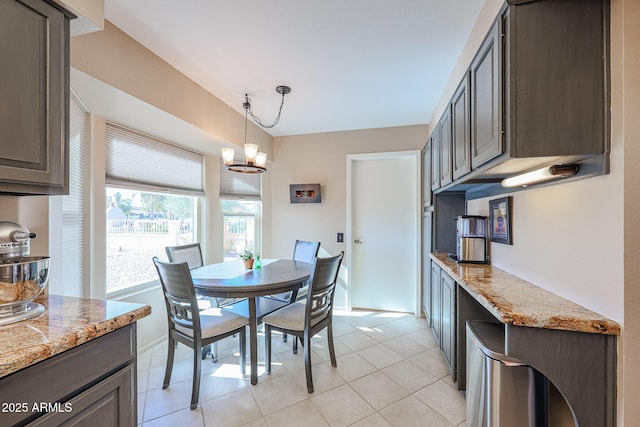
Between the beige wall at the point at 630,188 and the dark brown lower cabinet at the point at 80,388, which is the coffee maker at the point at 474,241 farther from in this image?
the dark brown lower cabinet at the point at 80,388

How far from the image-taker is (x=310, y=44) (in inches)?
78.5

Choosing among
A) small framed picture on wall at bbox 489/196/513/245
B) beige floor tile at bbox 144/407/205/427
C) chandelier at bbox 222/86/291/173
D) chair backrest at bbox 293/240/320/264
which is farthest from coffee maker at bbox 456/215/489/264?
beige floor tile at bbox 144/407/205/427

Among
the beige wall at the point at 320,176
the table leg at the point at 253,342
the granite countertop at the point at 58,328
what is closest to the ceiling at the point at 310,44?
the beige wall at the point at 320,176

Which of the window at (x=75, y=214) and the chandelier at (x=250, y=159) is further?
the chandelier at (x=250, y=159)

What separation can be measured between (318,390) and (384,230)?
2.25 metres

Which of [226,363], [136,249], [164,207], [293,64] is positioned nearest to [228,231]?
[164,207]

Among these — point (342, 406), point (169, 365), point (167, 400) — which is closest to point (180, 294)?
point (169, 365)

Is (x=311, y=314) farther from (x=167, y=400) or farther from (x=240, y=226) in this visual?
(x=240, y=226)

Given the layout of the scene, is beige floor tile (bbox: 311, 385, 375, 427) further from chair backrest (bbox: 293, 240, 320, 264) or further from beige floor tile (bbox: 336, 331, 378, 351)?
chair backrest (bbox: 293, 240, 320, 264)

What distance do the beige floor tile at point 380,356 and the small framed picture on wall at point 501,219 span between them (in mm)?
1352

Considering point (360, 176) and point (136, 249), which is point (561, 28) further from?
point (136, 249)

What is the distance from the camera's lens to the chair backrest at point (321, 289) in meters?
2.10

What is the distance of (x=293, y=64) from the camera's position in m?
2.26

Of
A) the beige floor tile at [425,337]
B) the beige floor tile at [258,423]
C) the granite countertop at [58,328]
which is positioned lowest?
the beige floor tile at [425,337]
